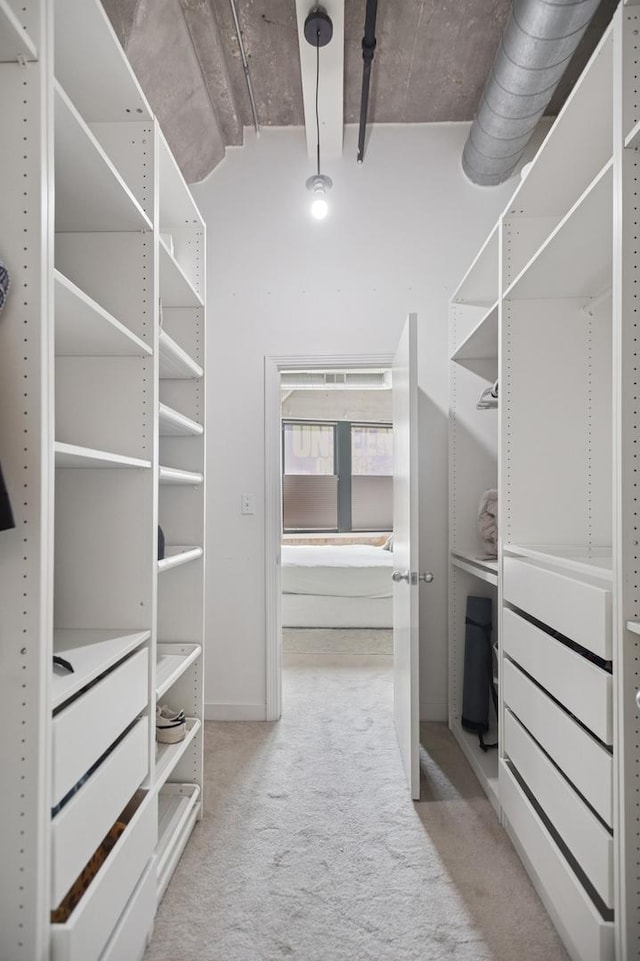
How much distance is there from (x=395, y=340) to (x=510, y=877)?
7.61 feet

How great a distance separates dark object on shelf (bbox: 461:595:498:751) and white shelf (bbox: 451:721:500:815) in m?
0.04

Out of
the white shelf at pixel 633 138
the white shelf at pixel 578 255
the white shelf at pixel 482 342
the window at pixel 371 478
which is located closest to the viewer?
the white shelf at pixel 633 138

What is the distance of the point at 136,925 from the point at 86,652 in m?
0.68

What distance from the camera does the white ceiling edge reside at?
1.98 metres

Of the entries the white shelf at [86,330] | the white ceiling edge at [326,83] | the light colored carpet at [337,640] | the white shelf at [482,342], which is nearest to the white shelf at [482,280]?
the white shelf at [482,342]

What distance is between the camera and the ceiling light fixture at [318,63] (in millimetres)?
1988

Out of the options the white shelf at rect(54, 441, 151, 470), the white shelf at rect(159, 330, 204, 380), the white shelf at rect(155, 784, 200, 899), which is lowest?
the white shelf at rect(155, 784, 200, 899)

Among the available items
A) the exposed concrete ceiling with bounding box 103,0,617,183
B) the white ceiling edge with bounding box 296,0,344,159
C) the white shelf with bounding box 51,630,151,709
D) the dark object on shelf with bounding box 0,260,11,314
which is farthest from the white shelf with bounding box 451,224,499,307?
the white shelf with bounding box 51,630,151,709

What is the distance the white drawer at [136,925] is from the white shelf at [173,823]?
12 cm

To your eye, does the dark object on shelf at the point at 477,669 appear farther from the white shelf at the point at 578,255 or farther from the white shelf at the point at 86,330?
the white shelf at the point at 86,330

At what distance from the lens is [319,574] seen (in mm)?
4578

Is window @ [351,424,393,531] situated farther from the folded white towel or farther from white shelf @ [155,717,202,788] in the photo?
white shelf @ [155,717,202,788]

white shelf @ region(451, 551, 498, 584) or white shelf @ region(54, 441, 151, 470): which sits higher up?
white shelf @ region(54, 441, 151, 470)

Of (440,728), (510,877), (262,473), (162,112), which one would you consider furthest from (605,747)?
(162,112)
